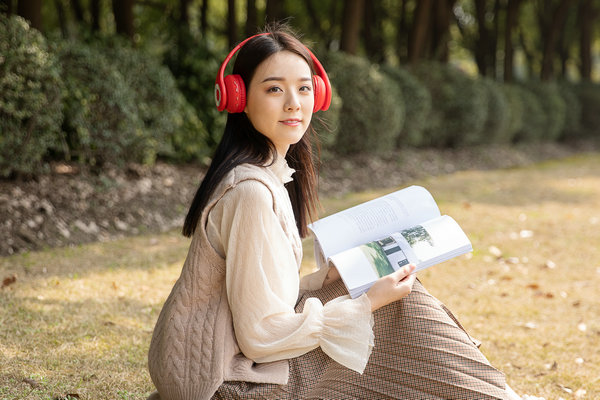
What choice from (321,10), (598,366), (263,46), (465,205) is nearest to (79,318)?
(263,46)

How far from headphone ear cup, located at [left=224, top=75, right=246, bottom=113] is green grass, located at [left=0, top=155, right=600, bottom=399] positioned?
1.55 m

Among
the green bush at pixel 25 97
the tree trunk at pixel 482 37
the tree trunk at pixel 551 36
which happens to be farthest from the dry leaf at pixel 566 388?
the tree trunk at pixel 551 36

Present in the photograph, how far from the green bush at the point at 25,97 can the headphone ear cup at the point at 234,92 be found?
4014 millimetres

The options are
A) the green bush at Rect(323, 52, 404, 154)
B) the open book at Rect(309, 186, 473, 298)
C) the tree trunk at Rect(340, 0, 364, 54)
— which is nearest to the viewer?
the open book at Rect(309, 186, 473, 298)

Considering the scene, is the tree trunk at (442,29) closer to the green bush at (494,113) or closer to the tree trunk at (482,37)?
the green bush at (494,113)

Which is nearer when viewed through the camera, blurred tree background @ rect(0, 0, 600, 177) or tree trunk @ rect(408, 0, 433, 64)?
blurred tree background @ rect(0, 0, 600, 177)

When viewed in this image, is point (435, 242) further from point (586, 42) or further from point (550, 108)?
point (586, 42)

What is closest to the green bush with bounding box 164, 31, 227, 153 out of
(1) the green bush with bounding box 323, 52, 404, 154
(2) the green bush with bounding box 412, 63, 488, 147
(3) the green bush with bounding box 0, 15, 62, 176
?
(1) the green bush with bounding box 323, 52, 404, 154

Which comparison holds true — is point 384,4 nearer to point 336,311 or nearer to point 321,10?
point 321,10

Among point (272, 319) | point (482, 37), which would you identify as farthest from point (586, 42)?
point (272, 319)

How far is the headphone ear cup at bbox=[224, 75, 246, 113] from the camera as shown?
229 centimetres

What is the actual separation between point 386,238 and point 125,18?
741 cm

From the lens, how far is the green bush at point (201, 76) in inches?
336

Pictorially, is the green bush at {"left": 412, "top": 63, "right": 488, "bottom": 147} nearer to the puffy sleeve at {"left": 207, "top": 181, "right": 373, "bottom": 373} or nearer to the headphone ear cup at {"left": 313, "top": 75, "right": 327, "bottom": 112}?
the headphone ear cup at {"left": 313, "top": 75, "right": 327, "bottom": 112}
